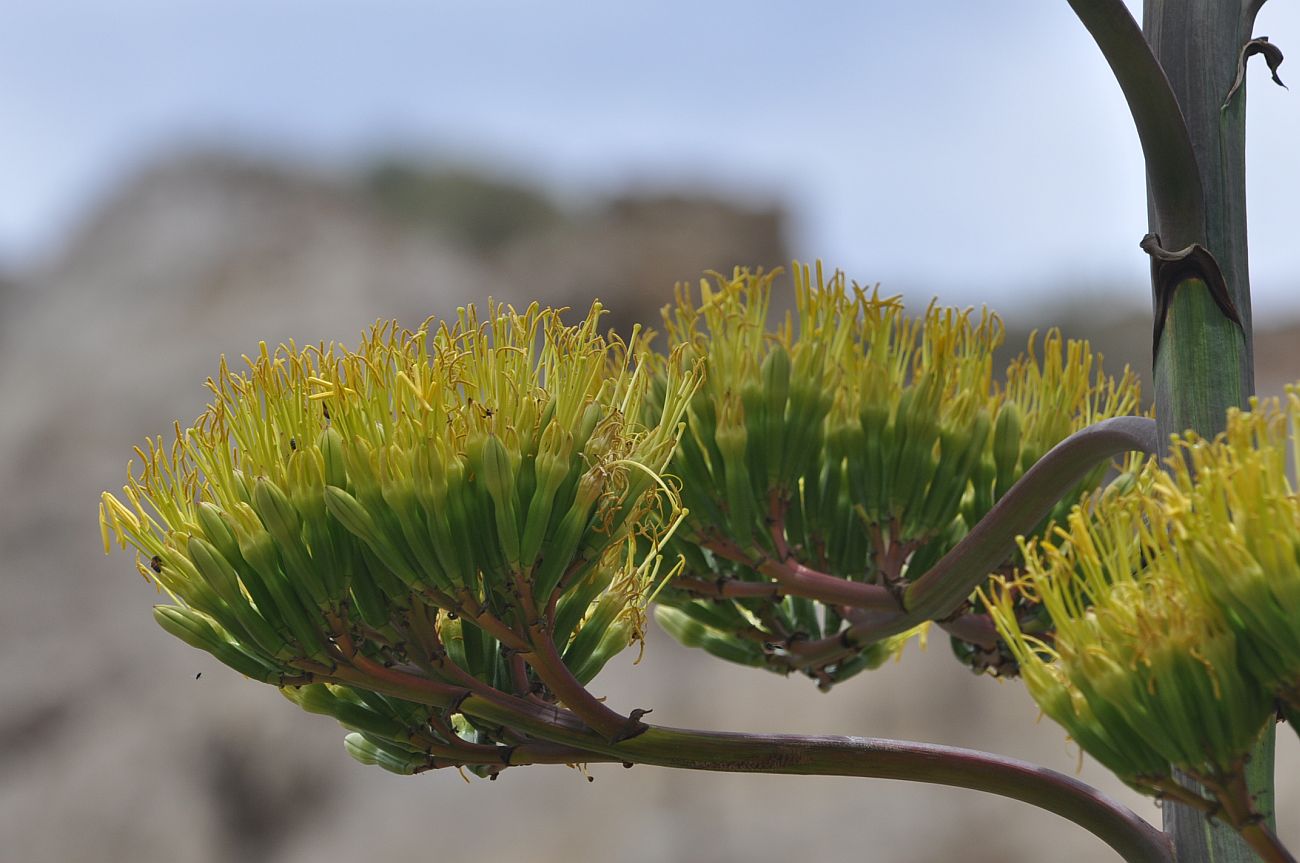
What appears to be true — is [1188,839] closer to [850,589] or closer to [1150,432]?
[1150,432]

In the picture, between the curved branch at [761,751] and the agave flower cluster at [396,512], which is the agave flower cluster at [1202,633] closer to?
the curved branch at [761,751]

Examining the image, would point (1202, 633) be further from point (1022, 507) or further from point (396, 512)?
point (396, 512)

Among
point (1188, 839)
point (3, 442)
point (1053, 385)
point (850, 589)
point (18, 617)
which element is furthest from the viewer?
point (3, 442)

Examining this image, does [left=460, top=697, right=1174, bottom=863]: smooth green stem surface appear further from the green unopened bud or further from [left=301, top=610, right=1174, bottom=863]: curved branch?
the green unopened bud

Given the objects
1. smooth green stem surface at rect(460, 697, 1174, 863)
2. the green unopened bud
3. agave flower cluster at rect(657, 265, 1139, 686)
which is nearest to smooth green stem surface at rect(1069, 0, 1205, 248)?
agave flower cluster at rect(657, 265, 1139, 686)

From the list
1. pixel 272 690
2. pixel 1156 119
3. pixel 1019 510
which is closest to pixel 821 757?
pixel 1019 510

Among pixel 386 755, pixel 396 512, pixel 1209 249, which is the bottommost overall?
pixel 386 755

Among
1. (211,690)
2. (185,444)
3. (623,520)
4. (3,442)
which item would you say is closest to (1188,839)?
(623,520)
